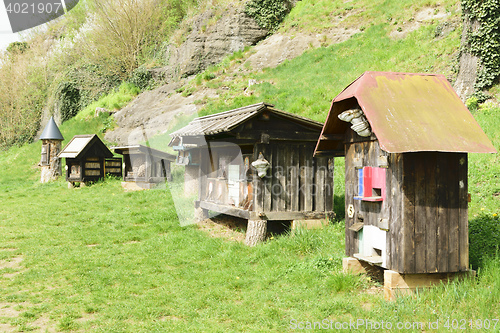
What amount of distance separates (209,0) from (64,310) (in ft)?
105

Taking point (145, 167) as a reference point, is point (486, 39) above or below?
above

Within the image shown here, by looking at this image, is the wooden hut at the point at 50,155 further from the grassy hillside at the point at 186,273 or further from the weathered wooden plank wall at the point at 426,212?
the weathered wooden plank wall at the point at 426,212

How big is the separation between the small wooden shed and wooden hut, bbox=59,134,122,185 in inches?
624

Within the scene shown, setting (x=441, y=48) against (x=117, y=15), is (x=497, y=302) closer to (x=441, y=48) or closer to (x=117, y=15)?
(x=441, y=48)

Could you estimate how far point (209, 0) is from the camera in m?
32.8

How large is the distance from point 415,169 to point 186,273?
14.2 ft

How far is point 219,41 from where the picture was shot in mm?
29547

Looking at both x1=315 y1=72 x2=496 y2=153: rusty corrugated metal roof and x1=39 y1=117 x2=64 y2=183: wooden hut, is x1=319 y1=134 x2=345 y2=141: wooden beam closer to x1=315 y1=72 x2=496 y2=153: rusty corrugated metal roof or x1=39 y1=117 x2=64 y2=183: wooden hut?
x1=315 y1=72 x2=496 y2=153: rusty corrugated metal roof

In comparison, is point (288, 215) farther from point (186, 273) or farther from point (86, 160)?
point (86, 160)

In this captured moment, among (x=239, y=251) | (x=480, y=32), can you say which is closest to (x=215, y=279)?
(x=239, y=251)

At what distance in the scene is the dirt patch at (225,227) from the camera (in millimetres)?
9632

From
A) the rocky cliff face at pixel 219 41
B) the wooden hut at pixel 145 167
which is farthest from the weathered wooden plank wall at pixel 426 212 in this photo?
the rocky cliff face at pixel 219 41

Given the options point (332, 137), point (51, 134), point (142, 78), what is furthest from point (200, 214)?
point (142, 78)

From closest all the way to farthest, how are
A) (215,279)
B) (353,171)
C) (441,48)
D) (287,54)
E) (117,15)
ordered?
1. (353,171)
2. (215,279)
3. (441,48)
4. (287,54)
5. (117,15)
